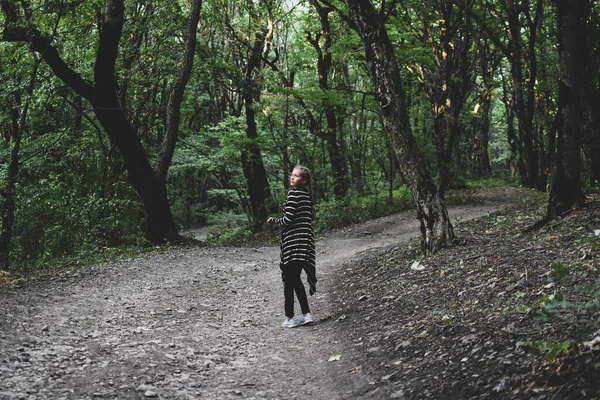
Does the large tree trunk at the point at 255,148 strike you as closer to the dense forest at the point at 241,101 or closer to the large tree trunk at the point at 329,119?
the dense forest at the point at 241,101

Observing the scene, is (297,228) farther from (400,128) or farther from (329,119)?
(329,119)

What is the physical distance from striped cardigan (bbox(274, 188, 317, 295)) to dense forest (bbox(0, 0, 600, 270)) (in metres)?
3.08

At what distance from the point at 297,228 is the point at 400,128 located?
3.39 meters

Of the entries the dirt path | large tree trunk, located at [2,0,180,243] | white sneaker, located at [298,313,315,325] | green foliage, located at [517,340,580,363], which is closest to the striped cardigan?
white sneaker, located at [298,313,315,325]

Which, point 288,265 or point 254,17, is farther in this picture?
point 254,17

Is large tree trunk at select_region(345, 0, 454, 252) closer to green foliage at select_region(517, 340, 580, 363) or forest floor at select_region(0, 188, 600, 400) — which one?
forest floor at select_region(0, 188, 600, 400)

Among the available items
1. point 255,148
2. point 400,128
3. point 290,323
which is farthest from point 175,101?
point 290,323

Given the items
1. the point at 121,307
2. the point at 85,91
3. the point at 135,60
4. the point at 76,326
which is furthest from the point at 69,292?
the point at 135,60

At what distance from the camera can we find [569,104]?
8305 mm

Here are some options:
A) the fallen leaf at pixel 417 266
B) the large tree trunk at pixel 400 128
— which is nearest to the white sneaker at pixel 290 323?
the fallen leaf at pixel 417 266

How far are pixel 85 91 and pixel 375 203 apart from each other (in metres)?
11.0

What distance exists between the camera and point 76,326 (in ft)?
21.2

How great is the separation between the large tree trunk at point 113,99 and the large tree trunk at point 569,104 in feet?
34.6

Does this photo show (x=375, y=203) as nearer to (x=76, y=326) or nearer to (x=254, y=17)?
(x=254, y=17)
